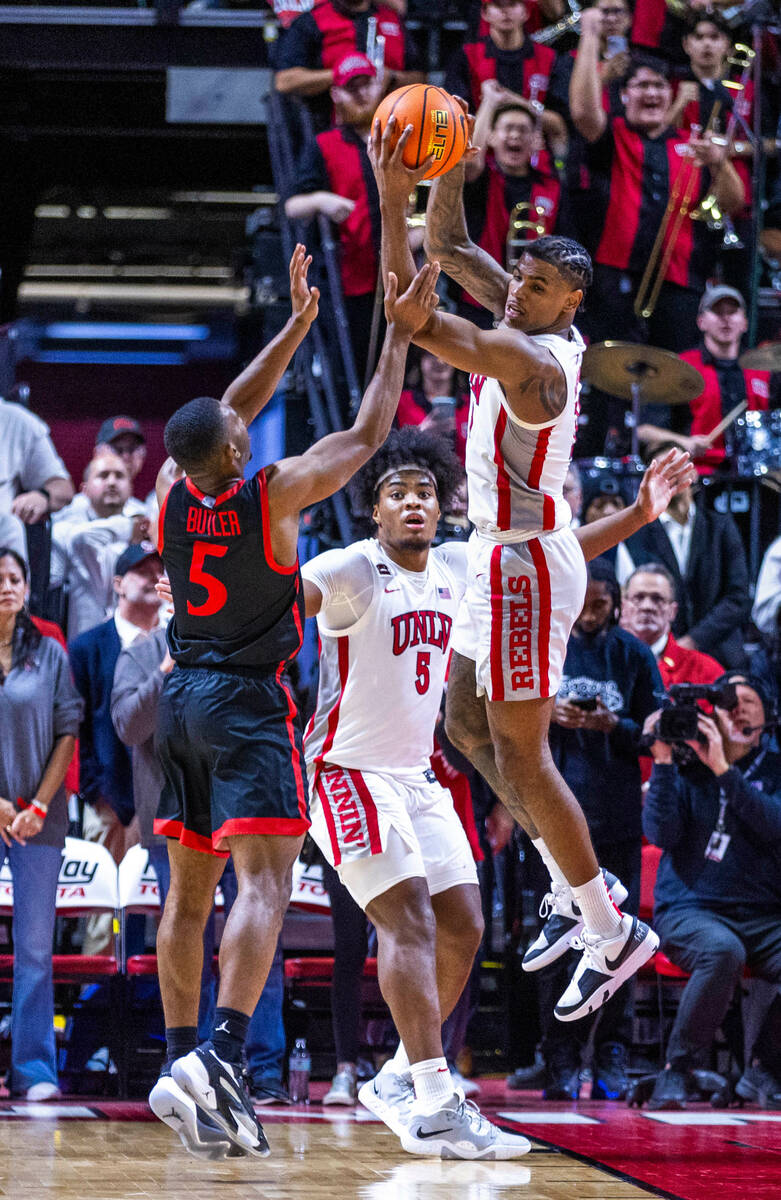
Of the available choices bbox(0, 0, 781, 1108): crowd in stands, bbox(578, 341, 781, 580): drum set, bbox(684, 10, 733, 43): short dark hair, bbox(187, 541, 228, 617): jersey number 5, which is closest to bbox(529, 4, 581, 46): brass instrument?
bbox(0, 0, 781, 1108): crowd in stands

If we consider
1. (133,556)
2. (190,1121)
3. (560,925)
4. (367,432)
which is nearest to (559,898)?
(560,925)

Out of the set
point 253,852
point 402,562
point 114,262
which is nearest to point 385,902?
point 253,852

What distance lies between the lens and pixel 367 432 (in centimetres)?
507

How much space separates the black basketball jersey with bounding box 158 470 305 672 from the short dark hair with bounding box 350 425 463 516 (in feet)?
4.12

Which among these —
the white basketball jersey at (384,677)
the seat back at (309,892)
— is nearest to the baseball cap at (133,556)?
the seat back at (309,892)

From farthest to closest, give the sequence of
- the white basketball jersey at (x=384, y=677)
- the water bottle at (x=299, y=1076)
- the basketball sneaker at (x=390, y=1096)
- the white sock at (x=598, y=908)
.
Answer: the water bottle at (x=299, y=1076)
the white basketball jersey at (x=384, y=677)
the basketball sneaker at (x=390, y=1096)
the white sock at (x=598, y=908)

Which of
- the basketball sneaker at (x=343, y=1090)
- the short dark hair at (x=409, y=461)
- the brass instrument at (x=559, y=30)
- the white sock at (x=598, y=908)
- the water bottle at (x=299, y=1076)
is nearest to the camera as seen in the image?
the white sock at (x=598, y=908)

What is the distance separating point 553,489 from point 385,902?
4.76 ft

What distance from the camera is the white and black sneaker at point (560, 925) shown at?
5.37 meters

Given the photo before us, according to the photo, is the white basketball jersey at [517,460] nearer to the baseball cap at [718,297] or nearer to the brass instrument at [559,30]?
the baseball cap at [718,297]

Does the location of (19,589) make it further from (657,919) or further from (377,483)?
(657,919)

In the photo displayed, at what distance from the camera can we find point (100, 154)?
44.1ft

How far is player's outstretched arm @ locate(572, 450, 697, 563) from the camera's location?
547 centimetres

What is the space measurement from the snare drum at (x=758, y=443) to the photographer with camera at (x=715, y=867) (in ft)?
7.33
